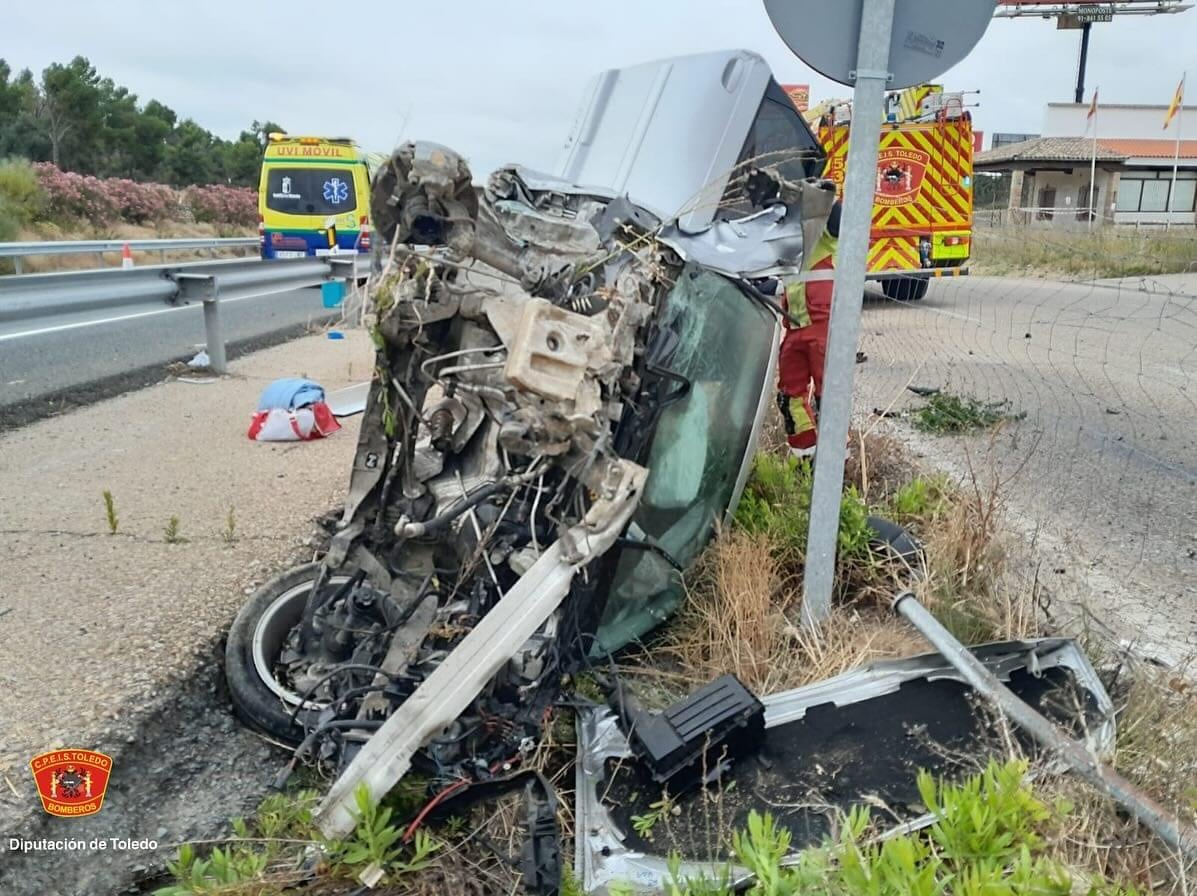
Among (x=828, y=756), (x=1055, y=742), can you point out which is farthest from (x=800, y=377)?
(x=1055, y=742)

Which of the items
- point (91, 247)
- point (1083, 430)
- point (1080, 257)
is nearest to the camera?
point (1083, 430)

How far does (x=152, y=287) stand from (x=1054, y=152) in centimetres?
3679

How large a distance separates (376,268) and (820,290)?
124 inches

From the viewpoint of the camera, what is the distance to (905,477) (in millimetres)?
4754

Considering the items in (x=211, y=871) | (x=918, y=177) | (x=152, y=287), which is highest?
(x=918, y=177)

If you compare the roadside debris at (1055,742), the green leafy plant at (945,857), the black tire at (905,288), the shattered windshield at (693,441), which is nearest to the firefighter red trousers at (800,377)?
the shattered windshield at (693,441)

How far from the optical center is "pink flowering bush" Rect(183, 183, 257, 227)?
35094 mm

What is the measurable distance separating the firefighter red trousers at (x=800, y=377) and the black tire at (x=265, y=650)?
9.76ft

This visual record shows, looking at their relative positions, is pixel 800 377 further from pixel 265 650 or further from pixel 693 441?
pixel 265 650

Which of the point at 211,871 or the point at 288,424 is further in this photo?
the point at 288,424

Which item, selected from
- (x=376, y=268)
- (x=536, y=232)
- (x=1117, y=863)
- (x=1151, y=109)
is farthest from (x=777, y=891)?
(x=1151, y=109)

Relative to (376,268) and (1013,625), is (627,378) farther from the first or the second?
(1013,625)

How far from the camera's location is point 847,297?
116 inches

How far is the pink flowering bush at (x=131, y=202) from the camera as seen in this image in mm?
25969
